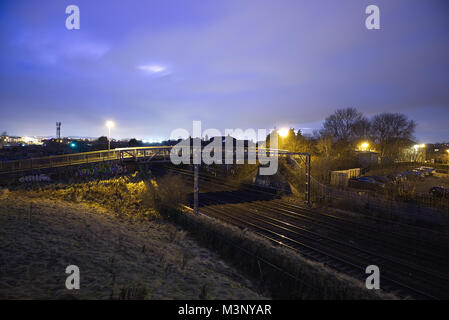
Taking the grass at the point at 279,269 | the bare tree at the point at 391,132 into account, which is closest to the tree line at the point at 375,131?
the bare tree at the point at 391,132

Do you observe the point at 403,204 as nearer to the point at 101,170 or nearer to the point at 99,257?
the point at 99,257

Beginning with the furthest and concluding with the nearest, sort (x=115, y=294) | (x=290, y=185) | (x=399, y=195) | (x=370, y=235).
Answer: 1. (x=290, y=185)
2. (x=399, y=195)
3. (x=370, y=235)
4. (x=115, y=294)

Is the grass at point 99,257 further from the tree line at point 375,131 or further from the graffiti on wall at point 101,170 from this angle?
the tree line at point 375,131

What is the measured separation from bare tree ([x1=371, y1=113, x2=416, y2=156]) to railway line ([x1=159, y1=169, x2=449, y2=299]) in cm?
5173

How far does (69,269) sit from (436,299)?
42.7ft

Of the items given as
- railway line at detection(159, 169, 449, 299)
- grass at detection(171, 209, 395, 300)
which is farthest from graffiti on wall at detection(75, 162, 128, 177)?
grass at detection(171, 209, 395, 300)

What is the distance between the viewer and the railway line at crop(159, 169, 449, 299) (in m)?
10.7

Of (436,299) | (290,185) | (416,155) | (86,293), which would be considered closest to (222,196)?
(290,185)

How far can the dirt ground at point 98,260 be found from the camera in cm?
616

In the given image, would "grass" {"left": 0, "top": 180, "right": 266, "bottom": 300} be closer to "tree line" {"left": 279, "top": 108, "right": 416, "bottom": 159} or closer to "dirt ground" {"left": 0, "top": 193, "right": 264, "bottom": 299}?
"dirt ground" {"left": 0, "top": 193, "right": 264, "bottom": 299}

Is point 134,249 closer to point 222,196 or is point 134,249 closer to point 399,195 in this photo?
point 222,196

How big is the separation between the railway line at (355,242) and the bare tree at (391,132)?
170 ft

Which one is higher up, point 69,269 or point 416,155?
point 416,155
